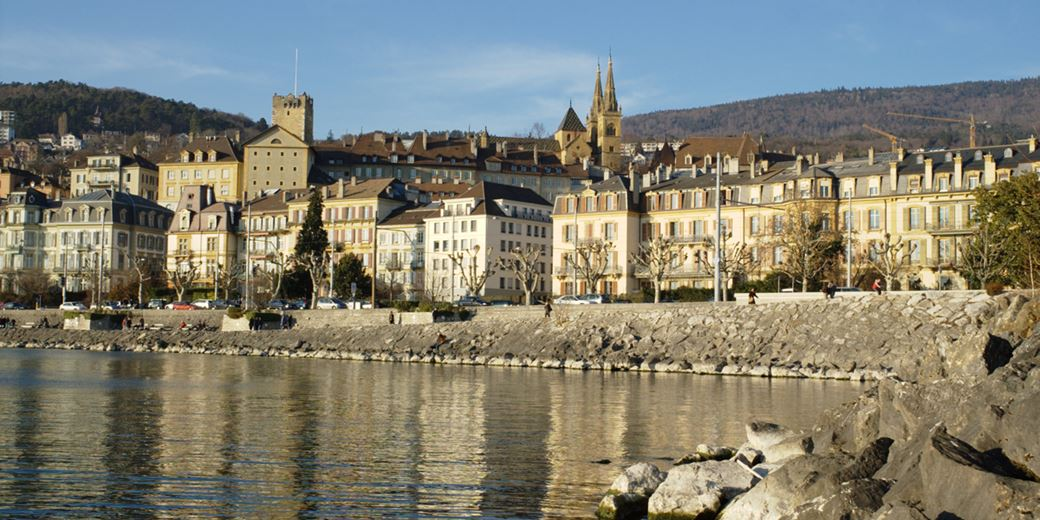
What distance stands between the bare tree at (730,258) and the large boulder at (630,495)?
58576 mm

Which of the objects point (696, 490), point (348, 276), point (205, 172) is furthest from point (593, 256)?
point (696, 490)

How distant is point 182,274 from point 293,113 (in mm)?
53383

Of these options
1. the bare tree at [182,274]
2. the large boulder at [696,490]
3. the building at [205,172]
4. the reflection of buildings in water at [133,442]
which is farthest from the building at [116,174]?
the large boulder at [696,490]

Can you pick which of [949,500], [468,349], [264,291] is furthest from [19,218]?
[949,500]

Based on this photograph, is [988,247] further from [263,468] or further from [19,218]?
[19,218]

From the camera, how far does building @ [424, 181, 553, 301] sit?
361 feet

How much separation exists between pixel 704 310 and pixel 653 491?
140ft

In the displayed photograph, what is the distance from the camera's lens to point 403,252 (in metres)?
118

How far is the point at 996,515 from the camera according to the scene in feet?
45.1

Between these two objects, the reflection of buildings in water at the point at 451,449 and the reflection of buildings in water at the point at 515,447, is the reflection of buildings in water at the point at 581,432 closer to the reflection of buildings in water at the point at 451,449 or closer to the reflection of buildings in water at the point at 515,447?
the reflection of buildings in water at the point at 515,447

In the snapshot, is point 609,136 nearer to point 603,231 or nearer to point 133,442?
point 603,231

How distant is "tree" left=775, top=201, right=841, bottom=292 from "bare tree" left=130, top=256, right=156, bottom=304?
169 ft

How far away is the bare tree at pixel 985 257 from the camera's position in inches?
2613

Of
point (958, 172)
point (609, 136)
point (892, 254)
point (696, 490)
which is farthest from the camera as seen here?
point (609, 136)
